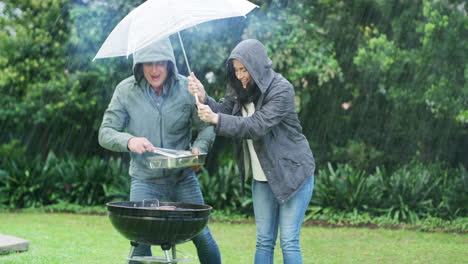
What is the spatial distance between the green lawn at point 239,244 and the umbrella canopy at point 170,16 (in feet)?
10.0

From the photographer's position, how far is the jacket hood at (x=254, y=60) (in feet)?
12.4

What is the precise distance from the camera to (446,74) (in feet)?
30.2

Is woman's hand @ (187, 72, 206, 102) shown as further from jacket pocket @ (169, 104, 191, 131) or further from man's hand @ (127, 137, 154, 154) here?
man's hand @ (127, 137, 154, 154)

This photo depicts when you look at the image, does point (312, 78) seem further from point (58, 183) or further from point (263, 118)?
point (263, 118)

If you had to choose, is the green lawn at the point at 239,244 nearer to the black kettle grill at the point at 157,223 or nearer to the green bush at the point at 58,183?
the green bush at the point at 58,183

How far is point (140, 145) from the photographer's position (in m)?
3.92

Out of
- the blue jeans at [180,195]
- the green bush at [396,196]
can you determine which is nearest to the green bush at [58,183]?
the green bush at [396,196]

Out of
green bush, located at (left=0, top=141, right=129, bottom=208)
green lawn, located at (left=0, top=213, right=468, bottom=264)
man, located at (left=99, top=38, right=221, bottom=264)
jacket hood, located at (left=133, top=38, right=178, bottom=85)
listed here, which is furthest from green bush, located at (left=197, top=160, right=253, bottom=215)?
jacket hood, located at (left=133, top=38, right=178, bottom=85)

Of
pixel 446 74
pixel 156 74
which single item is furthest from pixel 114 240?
pixel 446 74

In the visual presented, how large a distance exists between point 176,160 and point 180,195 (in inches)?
24.1

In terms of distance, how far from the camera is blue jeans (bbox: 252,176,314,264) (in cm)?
396

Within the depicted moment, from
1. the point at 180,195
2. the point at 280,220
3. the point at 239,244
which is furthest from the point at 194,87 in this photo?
the point at 239,244

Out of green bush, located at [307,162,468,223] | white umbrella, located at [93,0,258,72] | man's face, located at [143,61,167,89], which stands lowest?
green bush, located at [307,162,468,223]

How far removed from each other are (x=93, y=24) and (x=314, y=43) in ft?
12.2
